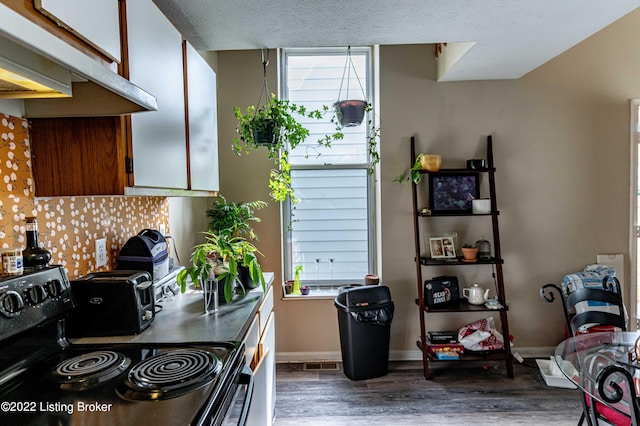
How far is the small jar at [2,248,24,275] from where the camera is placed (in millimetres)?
1084

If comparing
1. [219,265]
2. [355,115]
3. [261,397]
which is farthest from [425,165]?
[261,397]

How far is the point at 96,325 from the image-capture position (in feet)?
4.42

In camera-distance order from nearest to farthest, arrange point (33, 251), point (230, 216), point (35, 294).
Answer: point (35, 294) < point (33, 251) < point (230, 216)

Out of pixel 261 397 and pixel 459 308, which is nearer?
pixel 261 397

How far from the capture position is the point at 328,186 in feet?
11.2

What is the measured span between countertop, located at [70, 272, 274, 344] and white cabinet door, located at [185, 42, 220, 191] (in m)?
0.60

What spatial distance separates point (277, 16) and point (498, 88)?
7.05ft

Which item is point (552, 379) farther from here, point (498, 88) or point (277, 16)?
point (277, 16)

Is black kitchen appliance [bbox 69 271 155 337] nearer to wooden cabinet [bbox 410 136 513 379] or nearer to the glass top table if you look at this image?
the glass top table

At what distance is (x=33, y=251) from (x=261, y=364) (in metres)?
1.16

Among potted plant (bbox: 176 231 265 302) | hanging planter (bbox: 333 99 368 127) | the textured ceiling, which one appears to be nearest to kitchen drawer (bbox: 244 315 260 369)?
potted plant (bbox: 176 231 265 302)

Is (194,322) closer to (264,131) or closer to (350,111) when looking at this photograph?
(264,131)

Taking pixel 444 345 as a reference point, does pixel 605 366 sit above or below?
above

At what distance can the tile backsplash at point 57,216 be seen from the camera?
1184mm
